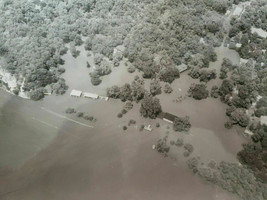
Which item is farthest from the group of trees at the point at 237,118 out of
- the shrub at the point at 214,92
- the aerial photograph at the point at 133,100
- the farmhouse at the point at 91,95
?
the farmhouse at the point at 91,95

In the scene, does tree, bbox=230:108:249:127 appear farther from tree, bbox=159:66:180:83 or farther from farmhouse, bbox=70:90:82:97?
farmhouse, bbox=70:90:82:97

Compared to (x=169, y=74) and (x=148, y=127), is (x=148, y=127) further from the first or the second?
(x=169, y=74)

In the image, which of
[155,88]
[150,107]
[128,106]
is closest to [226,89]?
[155,88]

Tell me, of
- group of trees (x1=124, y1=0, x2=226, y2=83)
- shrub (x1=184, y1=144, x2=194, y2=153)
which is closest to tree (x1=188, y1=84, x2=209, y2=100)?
group of trees (x1=124, y1=0, x2=226, y2=83)

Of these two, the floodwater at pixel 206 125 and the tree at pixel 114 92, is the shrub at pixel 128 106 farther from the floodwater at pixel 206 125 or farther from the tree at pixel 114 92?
the floodwater at pixel 206 125

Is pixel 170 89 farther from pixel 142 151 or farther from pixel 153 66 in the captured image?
pixel 142 151

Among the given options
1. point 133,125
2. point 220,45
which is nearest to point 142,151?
point 133,125

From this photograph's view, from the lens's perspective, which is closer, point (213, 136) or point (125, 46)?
point (213, 136)
